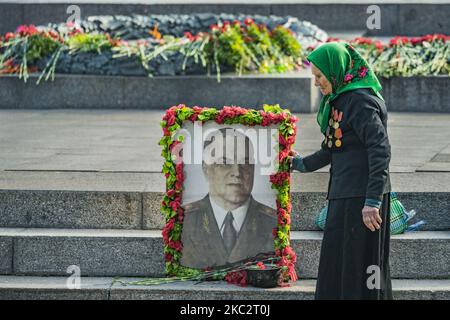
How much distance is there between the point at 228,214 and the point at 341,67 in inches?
64.5

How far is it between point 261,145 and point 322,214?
0.66 m

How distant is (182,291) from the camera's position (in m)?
7.61

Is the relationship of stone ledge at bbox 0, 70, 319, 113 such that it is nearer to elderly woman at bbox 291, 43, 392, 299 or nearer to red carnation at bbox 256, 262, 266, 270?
red carnation at bbox 256, 262, 266, 270

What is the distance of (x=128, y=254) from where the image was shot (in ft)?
26.2

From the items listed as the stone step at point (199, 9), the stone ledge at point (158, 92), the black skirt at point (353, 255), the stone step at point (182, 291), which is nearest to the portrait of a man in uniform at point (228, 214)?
the stone step at point (182, 291)

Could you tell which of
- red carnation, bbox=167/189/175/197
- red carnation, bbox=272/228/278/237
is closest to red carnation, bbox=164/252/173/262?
red carnation, bbox=167/189/175/197

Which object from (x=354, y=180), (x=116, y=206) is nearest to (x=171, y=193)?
(x=116, y=206)

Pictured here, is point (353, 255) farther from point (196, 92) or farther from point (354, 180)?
point (196, 92)

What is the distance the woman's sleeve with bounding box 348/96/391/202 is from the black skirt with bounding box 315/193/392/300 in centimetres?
17

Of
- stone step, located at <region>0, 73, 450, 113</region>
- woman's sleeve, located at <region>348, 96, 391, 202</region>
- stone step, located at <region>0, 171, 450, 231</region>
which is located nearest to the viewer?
woman's sleeve, located at <region>348, 96, 391, 202</region>

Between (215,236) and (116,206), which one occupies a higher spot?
(116,206)

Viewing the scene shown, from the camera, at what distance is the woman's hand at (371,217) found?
21.1 feet

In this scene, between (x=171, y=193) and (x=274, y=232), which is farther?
(x=171, y=193)

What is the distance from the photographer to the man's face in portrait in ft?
25.6
